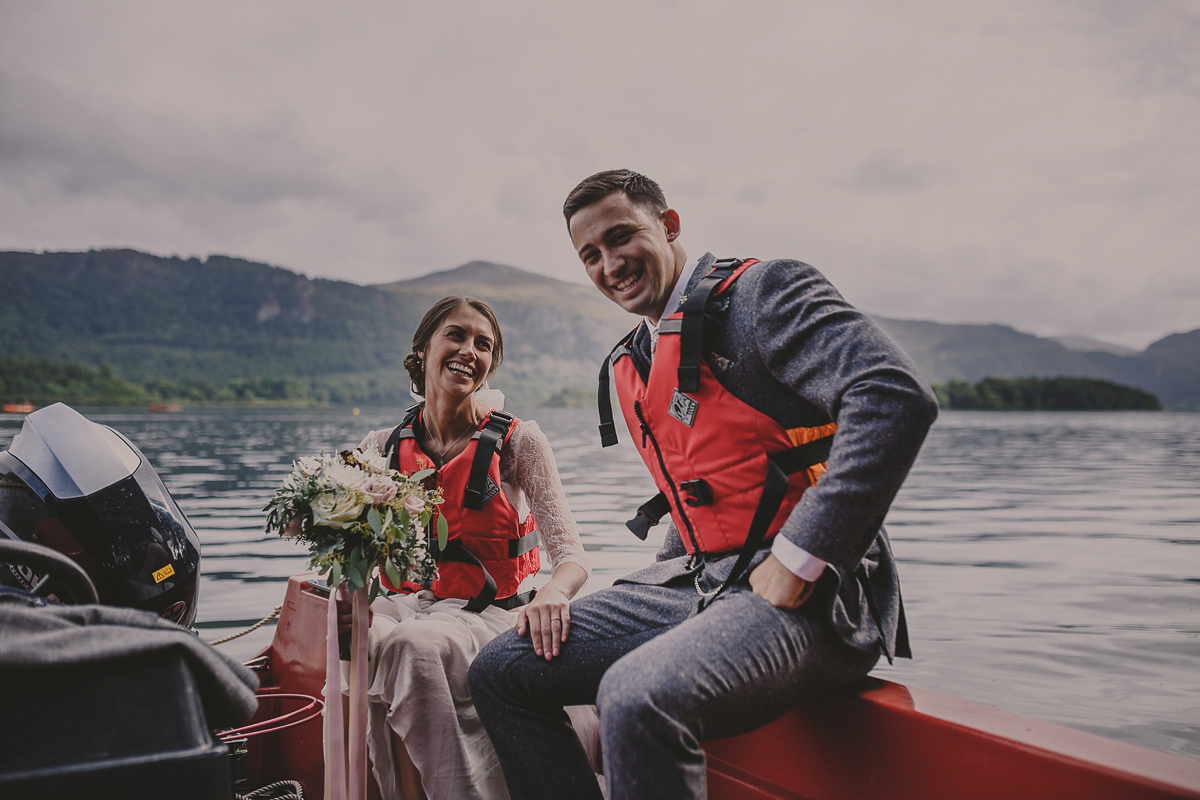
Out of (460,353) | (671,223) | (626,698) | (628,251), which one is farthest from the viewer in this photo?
(460,353)

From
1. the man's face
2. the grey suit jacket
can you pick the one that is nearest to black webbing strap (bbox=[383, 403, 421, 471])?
the man's face

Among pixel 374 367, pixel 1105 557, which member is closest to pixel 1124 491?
pixel 1105 557

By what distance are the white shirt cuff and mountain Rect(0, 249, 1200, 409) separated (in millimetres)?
103234

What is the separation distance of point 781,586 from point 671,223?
1.23 metres

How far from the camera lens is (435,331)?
10.4 feet

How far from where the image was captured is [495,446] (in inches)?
115

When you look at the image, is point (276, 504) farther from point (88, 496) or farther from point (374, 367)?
point (374, 367)

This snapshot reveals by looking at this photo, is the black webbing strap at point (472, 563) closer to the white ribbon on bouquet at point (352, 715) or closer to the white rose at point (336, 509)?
the white ribbon on bouquet at point (352, 715)

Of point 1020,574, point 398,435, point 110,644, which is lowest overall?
point 1020,574

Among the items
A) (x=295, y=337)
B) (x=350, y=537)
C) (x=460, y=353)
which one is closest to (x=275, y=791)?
(x=350, y=537)

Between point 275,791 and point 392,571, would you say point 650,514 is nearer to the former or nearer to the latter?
point 392,571

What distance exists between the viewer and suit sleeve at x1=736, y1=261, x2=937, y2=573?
1.56 meters

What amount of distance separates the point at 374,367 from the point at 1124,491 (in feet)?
407

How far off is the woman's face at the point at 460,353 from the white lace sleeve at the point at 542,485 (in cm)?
28
